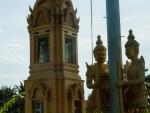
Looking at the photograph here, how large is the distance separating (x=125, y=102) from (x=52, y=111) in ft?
26.5

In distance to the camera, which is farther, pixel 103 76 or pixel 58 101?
pixel 58 101

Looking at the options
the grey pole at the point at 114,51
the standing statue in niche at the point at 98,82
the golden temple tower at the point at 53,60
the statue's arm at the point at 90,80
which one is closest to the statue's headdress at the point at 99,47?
the standing statue in niche at the point at 98,82

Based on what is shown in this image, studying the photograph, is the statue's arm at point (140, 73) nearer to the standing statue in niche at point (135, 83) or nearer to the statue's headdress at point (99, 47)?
the standing statue in niche at point (135, 83)

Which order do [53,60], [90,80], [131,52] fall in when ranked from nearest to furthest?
[131,52]
[90,80]
[53,60]

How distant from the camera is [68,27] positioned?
47.7 ft

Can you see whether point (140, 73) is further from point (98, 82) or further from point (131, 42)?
point (98, 82)

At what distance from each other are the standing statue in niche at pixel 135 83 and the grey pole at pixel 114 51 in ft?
0.64

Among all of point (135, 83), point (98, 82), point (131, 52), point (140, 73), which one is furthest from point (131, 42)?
point (98, 82)

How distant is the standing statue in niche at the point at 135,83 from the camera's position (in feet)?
19.1

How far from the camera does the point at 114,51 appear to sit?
5.65 metres

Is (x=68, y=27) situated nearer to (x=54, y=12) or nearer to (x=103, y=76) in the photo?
(x=54, y=12)

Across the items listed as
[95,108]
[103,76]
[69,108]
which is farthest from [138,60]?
[69,108]

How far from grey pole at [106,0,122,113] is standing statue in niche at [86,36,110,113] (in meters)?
0.34

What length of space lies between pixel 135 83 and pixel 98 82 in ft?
1.65
